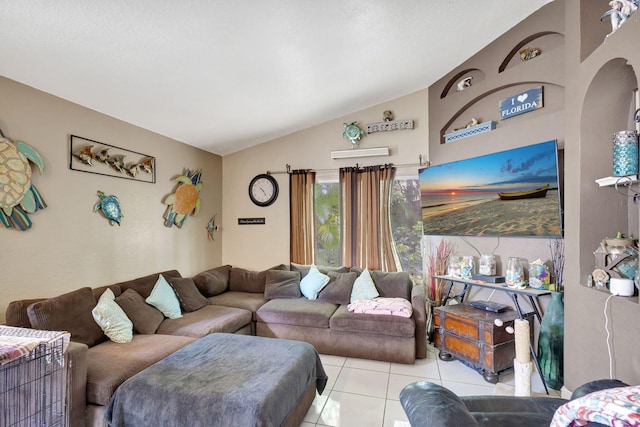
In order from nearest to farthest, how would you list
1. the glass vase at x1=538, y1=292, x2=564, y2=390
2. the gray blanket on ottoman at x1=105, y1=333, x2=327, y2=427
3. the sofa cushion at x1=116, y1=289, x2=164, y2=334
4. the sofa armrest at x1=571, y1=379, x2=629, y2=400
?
1. the sofa armrest at x1=571, y1=379, x2=629, y2=400
2. the gray blanket on ottoman at x1=105, y1=333, x2=327, y2=427
3. the glass vase at x1=538, y1=292, x2=564, y2=390
4. the sofa cushion at x1=116, y1=289, x2=164, y2=334

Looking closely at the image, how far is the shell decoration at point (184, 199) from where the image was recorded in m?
3.76

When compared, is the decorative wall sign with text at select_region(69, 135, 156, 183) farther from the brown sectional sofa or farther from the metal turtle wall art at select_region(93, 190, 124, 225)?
the brown sectional sofa

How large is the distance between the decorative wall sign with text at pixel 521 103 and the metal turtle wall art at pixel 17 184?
4.19 metres

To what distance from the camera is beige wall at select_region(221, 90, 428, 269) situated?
3934 millimetres

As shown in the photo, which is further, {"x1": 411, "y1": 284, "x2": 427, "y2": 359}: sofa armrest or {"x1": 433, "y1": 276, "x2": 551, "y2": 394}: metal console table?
{"x1": 411, "y1": 284, "x2": 427, "y2": 359}: sofa armrest

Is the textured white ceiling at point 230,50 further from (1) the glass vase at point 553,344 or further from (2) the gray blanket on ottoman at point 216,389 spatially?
(1) the glass vase at point 553,344

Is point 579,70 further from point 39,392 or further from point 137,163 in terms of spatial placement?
point 137,163

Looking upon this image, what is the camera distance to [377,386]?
2.57 metres

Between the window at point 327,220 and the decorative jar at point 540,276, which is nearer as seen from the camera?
the decorative jar at point 540,276

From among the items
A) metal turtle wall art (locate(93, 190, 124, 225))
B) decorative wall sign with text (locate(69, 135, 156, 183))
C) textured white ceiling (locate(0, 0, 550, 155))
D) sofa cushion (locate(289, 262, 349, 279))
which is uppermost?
textured white ceiling (locate(0, 0, 550, 155))

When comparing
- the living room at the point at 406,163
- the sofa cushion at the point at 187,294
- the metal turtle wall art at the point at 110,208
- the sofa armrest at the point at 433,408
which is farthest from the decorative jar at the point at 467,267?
the metal turtle wall art at the point at 110,208

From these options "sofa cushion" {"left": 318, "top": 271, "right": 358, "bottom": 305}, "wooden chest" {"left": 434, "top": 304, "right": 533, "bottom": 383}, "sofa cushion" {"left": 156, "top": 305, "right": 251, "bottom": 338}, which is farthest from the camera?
"sofa cushion" {"left": 318, "top": 271, "right": 358, "bottom": 305}

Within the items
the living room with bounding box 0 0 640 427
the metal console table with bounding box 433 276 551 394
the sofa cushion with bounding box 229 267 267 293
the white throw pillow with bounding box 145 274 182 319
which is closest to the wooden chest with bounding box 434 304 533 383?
the metal console table with bounding box 433 276 551 394

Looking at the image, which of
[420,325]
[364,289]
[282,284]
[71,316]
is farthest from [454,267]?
[71,316]
